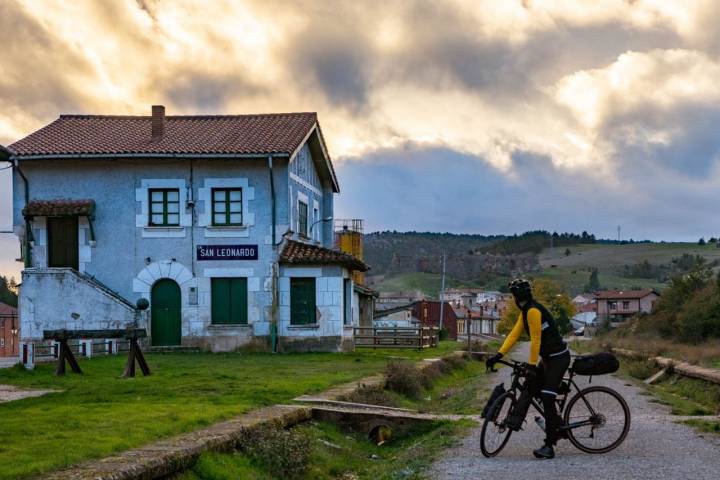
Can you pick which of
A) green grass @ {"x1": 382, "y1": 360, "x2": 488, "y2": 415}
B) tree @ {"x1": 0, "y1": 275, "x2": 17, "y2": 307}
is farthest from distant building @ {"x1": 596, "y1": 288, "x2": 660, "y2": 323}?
green grass @ {"x1": 382, "y1": 360, "x2": 488, "y2": 415}

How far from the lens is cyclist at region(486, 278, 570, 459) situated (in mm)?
10852

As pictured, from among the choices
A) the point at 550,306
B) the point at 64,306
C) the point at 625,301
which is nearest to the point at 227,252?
the point at 64,306

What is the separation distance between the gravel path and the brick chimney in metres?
23.5

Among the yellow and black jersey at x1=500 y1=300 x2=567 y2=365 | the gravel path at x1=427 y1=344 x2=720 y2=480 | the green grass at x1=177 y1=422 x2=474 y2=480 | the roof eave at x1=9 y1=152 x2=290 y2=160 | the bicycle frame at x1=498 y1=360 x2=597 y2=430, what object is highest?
the roof eave at x1=9 y1=152 x2=290 y2=160

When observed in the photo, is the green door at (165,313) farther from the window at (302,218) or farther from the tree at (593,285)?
the tree at (593,285)

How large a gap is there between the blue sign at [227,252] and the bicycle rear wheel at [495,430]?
22207mm

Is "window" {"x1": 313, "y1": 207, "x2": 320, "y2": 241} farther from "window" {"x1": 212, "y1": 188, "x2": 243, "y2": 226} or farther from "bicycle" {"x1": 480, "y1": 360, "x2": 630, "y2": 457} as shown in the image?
"bicycle" {"x1": 480, "y1": 360, "x2": 630, "y2": 457}

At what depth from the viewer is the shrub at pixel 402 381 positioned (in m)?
20.5

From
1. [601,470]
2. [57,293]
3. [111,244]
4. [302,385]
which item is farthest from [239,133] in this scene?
[601,470]

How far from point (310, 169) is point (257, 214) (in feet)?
16.4

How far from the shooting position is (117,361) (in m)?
24.8

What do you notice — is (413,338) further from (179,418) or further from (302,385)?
(179,418)

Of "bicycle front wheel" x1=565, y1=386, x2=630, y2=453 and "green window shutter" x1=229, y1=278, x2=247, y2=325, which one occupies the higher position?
"green window shutter" x1=229, y1=278, x2=247, y2=325

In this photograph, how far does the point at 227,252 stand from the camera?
108 feet
